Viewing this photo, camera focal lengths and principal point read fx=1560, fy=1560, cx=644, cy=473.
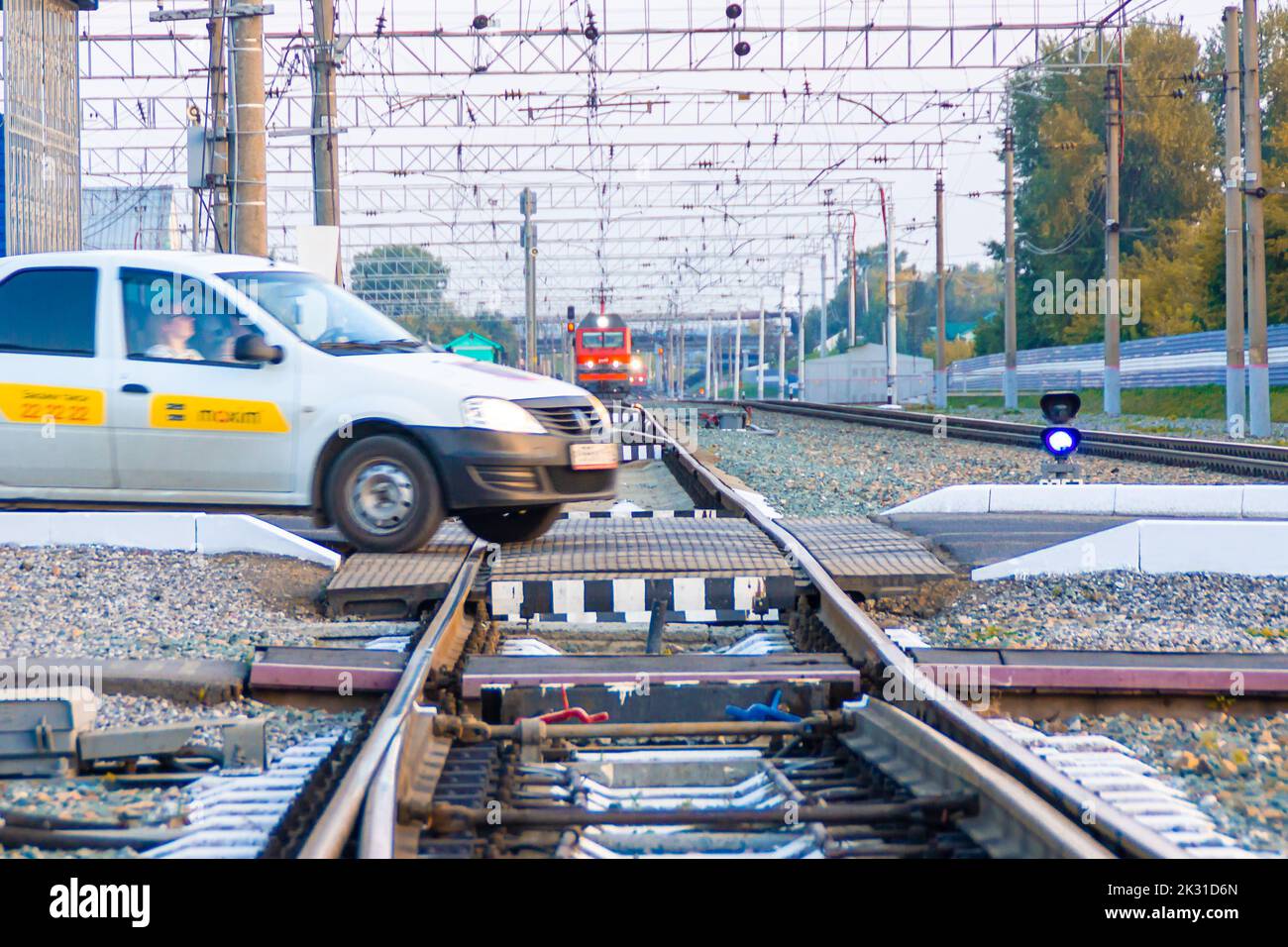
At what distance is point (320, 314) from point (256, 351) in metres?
0.70

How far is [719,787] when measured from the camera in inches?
169

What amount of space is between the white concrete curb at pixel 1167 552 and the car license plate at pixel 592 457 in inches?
91.3

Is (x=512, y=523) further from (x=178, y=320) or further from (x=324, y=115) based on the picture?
(x=324, y=115)

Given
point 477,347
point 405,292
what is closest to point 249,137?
point 477,347

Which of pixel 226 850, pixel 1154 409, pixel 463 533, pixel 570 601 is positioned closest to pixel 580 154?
pixel 1154 409

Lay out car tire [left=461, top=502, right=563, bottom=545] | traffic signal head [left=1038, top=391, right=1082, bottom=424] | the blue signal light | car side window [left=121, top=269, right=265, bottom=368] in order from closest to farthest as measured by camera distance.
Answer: car side window [left=121, top=269, right=265, bottom=368] → car tire [left=461, top=502, right=563, bottom=545] → the blue signal light → traffic signal head [left=1038, top=391, right=1082, bottom=424]

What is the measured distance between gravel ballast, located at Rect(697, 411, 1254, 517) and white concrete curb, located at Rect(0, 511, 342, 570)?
473cm

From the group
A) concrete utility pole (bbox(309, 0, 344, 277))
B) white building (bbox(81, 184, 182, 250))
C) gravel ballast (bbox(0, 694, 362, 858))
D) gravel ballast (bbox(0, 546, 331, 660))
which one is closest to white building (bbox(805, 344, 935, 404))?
white building (bbox(81, 184, 182, 250))

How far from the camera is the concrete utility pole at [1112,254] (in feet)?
121

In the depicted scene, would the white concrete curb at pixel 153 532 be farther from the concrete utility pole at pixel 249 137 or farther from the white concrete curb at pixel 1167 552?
the concrete utility pole at pixel 249 137

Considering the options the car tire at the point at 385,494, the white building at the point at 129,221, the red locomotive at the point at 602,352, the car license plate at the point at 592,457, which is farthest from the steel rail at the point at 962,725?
the white building at the point at 129,221

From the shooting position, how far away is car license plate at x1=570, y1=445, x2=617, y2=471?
8828 mm

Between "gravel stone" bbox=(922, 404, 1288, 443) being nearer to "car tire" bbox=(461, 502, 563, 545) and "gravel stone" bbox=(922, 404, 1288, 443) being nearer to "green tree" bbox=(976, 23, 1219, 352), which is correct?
"car tire" bbox=(461, 502, 563, 545)
